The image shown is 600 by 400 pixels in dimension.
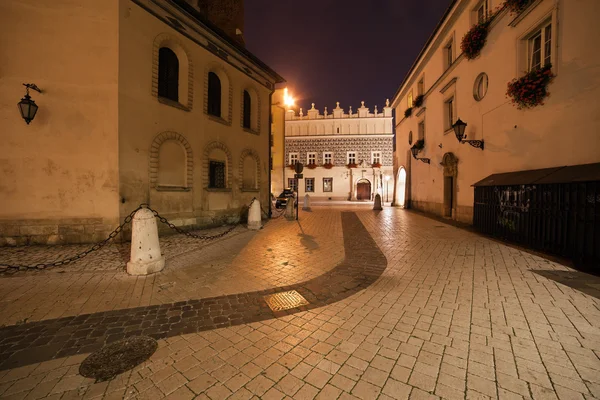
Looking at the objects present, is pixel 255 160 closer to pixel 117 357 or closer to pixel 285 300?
pixel 285 300

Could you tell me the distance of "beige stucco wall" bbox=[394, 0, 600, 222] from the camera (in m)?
5.70

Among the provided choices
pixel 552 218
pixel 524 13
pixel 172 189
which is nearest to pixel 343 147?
pixel 524 13

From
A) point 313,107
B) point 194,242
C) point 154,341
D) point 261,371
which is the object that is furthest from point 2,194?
point 313,107

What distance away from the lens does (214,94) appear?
10.9m

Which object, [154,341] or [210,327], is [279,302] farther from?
[154,341]

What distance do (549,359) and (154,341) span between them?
4019 millimetres

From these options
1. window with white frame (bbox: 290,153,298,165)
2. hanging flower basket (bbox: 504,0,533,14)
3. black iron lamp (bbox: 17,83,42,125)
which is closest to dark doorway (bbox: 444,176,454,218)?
hanging flower basket (bbox: 504,0,533,14)

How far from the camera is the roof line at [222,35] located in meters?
8.81

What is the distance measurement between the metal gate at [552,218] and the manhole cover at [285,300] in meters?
5.91

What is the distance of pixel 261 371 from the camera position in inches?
87.0

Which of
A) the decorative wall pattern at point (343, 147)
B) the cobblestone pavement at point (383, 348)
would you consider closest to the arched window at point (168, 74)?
the cobblestone pavement at point (383, 348)

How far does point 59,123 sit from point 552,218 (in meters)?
13.3

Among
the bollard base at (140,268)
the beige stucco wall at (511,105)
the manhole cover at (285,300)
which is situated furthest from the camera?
the beige stucco wall at (511,105)

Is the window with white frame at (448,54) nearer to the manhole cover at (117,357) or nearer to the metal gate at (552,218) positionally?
the metal gate at (552,218)
